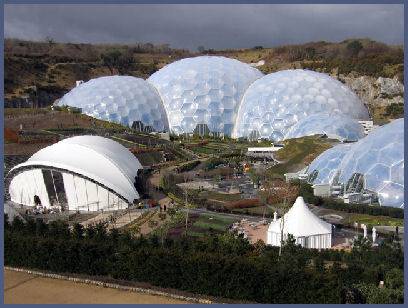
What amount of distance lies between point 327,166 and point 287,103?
18.2m

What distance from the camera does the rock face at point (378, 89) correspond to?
68.9m

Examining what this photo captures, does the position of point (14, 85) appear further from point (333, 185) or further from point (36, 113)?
point (333, 185)

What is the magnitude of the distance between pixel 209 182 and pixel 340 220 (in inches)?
395

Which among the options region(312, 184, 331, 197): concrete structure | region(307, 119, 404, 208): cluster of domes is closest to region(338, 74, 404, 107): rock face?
region(307, 119, 404, 208): cluster of domes

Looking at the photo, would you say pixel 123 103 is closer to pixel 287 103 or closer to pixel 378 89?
pixel 287 103

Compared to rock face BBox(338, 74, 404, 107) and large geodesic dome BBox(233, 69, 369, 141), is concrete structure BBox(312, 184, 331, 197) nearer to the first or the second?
large geodesic dome BBox(233, 69, 369, 141)

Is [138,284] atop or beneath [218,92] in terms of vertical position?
beneath

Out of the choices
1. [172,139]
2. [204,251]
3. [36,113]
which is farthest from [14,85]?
[204,251]

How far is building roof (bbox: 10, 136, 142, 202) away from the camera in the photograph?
2616 centimetres

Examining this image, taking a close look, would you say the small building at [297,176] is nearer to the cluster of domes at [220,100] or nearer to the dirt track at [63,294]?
the cluster of domes at [220,100]

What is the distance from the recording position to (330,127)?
41781 millimetres

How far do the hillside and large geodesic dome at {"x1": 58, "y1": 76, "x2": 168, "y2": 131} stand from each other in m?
20.2

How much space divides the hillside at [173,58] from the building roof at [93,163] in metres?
40.9

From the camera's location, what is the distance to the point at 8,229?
20.0 meters
